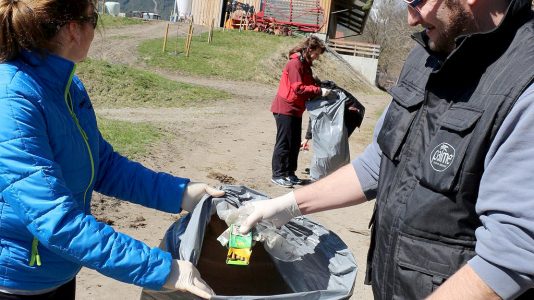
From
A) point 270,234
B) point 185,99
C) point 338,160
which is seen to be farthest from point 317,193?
point 185,99

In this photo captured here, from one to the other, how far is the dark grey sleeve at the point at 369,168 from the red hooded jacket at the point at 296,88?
14.8 feet

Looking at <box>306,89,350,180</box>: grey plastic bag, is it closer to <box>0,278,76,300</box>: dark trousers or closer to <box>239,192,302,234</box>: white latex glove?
<box>239,192,302,234</box>: white latex glove

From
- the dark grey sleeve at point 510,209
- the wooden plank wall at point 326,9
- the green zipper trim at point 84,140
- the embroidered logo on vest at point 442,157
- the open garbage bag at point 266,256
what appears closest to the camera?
the dark grey sleeve at point 510,209

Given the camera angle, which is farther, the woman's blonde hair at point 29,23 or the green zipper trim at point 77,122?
the green zipper trim at point 77,122

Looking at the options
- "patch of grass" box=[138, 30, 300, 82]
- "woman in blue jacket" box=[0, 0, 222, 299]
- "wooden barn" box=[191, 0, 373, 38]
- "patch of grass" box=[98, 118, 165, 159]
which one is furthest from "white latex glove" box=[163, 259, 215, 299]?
"wooden barn" box=[191, 0, 373, 38]

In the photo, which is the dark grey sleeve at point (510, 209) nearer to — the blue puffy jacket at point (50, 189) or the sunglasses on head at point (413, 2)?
the sunglasses on head at point (413, 2)

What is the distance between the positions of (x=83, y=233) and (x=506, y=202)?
3.65ft

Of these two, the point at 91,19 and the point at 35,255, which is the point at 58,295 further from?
the point at 91,19

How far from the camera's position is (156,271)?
1709 millimetres

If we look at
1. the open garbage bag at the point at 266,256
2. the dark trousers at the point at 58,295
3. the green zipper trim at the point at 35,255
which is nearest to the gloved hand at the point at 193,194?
the open garbage bag at the point at 266,256

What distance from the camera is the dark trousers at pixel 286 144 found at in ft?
23.0

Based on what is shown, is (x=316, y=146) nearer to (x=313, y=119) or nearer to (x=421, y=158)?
(x=313, y=119)

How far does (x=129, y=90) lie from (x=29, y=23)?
10964mm

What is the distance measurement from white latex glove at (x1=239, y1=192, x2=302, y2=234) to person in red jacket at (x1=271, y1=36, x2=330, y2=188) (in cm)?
441
